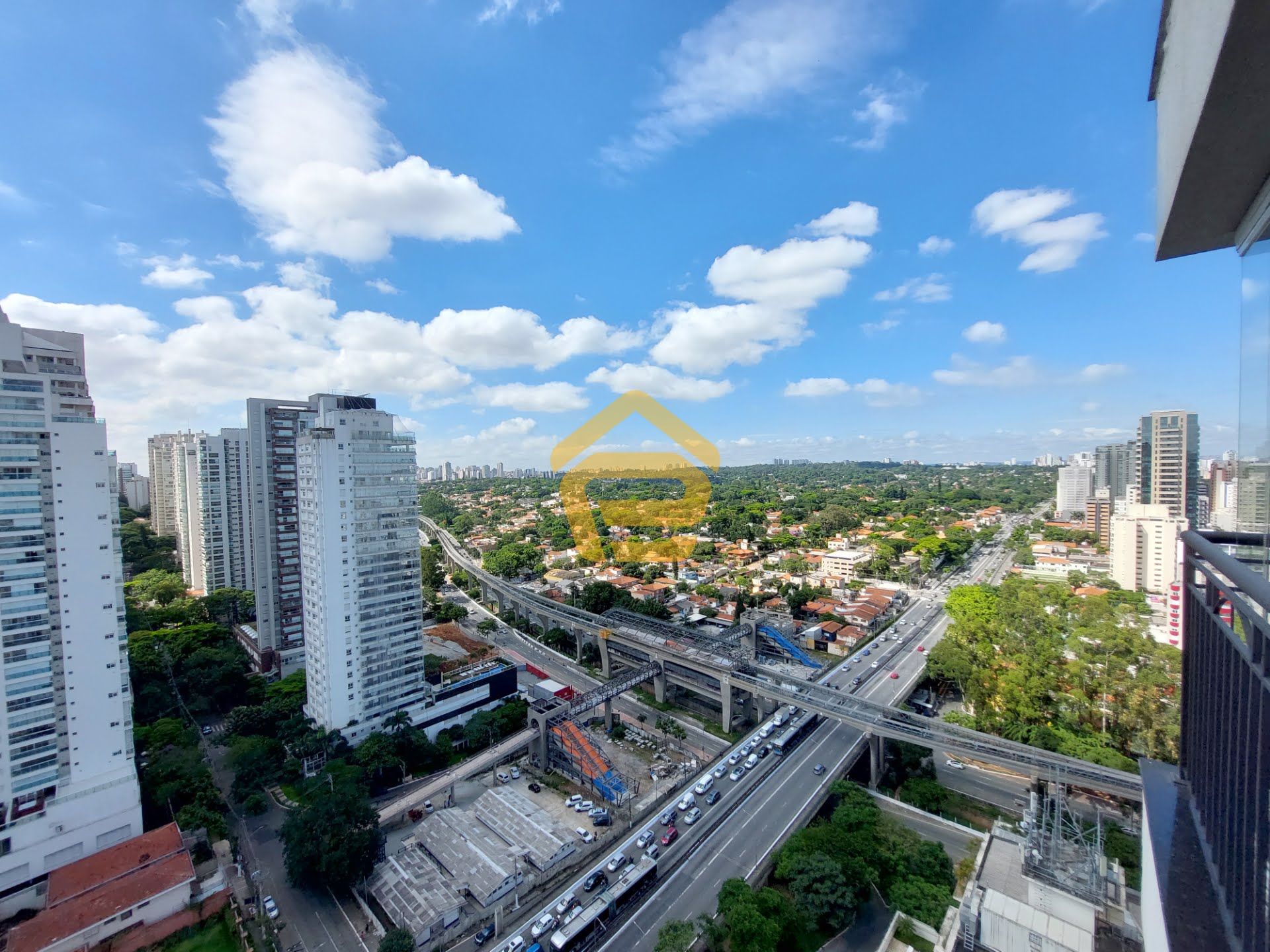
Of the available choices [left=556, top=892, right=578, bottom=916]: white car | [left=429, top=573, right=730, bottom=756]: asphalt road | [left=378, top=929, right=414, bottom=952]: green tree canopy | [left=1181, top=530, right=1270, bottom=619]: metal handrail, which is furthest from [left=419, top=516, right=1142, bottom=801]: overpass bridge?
[left=1181, top=530, right=1270, bottom=619]: metal handrail

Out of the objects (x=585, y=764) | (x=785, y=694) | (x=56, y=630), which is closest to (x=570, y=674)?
(x=585, y=764)

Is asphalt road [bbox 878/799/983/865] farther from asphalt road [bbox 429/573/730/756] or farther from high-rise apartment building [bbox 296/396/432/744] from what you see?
high-rise apartment building [bbox 296/396/432/744]

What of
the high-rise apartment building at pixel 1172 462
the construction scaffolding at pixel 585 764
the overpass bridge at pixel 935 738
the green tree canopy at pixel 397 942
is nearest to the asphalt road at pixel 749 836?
the overpass bridge at pixel 935 738

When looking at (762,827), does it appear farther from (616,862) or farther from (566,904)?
(566,904)

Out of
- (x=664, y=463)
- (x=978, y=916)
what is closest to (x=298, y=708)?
(x=664, y=463)

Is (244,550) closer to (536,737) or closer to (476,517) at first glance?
(536,737)

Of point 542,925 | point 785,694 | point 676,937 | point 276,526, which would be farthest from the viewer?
point 276,526
